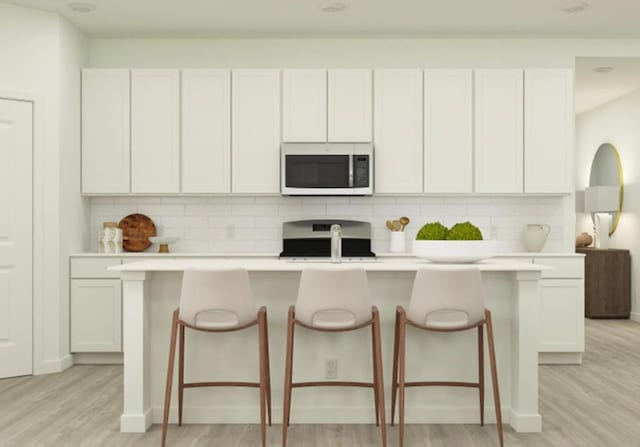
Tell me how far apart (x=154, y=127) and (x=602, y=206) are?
5.73 meters

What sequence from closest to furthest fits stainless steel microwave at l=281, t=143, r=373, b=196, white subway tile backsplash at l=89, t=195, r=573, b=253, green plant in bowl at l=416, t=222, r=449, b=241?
green plant in bowl at l=416, t=222, r=449, b=241
stainless steel microwave at l=281, t=143, r=373, b=196
white subway tile backsplash at l=89, t=195, r=573, b=253

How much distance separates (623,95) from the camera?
307 inches

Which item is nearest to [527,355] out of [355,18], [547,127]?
[547,127]

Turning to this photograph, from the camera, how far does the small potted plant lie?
3457 millimetres

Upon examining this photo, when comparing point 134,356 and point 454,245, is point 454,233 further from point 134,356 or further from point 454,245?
point 134,356

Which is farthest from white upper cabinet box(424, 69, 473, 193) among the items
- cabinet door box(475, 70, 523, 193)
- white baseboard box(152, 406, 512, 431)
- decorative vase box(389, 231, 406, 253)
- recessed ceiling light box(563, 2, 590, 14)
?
white baseboard box(152, 406, 512, 431)

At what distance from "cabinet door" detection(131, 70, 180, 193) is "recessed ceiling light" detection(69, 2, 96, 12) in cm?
61

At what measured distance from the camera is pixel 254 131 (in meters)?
5.34

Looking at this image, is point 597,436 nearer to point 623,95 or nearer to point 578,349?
point 578,349

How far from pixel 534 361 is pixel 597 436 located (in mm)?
496

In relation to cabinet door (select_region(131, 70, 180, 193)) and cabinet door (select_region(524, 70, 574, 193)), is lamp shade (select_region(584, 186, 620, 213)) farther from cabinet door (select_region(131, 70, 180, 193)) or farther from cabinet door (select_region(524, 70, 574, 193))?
cabinet door (select_region(131, 70, 180, 193))

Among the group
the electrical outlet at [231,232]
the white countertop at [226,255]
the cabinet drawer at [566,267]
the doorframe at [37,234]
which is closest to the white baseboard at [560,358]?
the cabinet drawer at [566,267]

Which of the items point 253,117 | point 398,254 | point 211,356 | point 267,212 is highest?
point 253,117

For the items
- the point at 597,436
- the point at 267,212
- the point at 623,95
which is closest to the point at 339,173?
the point at 267,212
